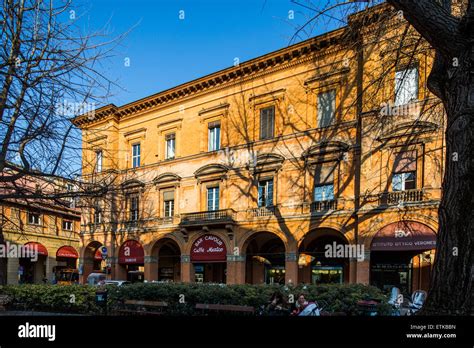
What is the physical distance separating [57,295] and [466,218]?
14.2 metres

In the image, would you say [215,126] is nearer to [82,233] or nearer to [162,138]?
[162,138]

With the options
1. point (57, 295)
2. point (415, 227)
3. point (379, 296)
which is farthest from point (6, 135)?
point (415, 227)

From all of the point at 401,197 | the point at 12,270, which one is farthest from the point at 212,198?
the point at 12,270

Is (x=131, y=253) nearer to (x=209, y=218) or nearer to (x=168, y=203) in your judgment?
(x=168, y=203)

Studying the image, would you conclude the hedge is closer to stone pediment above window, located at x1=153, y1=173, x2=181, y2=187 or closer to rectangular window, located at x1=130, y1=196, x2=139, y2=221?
stone pediment above window, located at x1=153, y1=173, x2=181, y2=187

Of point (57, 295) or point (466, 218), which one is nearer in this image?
point (466, 218)

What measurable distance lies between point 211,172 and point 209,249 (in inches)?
210

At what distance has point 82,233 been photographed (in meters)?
33.7

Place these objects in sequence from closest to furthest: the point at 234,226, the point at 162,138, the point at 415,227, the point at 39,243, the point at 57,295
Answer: the point at 57,295
the point at 415,227
the point at 234,226
the point at 162,138
the point at 39,243

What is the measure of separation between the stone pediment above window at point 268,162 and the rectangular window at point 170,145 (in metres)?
8.19

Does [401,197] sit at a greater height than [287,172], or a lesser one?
lesser

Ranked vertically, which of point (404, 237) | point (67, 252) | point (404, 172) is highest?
point (404, 172)

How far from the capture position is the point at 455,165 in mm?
4992

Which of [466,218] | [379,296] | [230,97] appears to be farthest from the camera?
[230,97]
